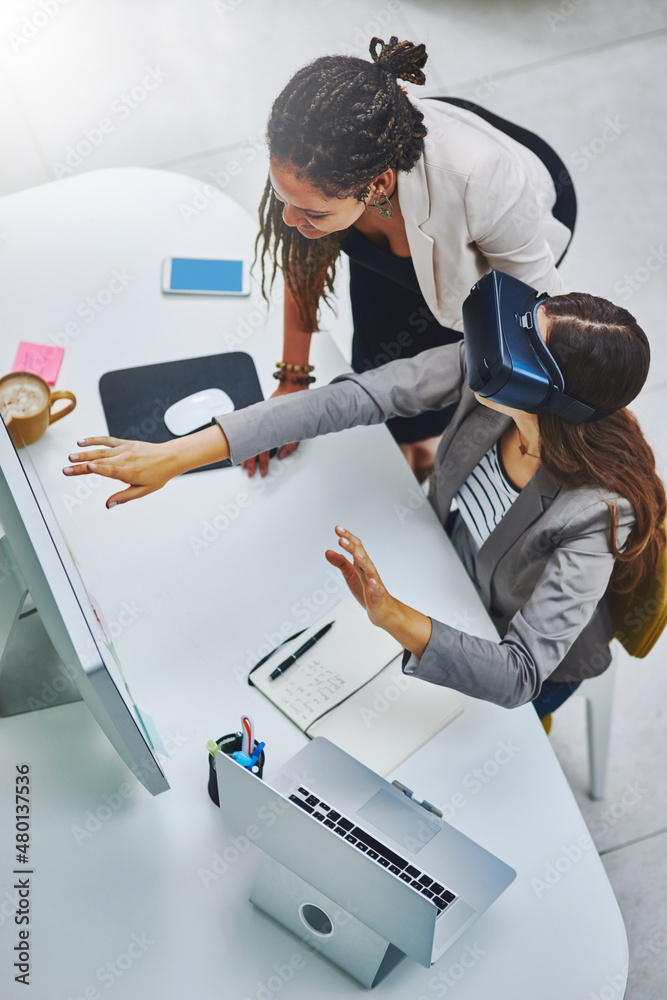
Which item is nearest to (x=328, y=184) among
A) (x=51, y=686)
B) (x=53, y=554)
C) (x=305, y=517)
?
(x=305, y=517)

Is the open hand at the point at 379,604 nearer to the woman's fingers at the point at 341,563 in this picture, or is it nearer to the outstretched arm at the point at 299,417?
the woman's fingers at the point at 341,563

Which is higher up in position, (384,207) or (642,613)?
(384,207)

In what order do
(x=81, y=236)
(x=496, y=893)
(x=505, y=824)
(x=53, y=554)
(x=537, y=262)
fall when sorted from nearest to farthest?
(x=53, y=554), (x=496, y=893), (x=505, y=824), (x=537, y=262), (x=81, y=236)

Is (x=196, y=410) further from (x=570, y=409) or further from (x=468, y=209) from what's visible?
(x=570, y=409)

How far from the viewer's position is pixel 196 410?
1.67m

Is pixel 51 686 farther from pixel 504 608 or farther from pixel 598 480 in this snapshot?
pixel 598 480

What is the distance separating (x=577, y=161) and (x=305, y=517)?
6.87 feet

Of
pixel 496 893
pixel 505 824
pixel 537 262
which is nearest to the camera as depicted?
pixel 496 893

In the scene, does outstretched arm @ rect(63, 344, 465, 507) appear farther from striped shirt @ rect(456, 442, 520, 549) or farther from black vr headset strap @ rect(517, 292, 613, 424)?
black vr headset strap @ rect(517, 292, 613, 424)

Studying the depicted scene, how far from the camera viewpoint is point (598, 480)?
1.33 meters

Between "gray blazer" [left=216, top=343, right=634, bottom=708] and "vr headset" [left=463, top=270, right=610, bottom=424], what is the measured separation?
6.9 inches

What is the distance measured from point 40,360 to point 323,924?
3.68ft

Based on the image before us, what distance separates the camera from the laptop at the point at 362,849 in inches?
37.9

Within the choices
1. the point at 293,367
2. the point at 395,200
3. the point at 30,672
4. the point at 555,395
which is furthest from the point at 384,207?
the point at 30,672
